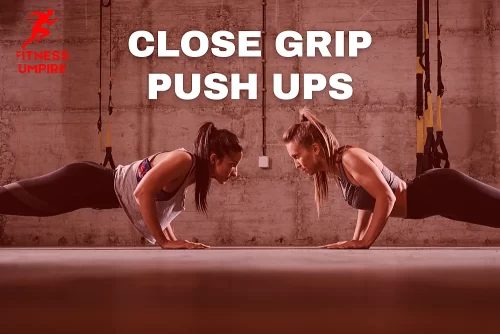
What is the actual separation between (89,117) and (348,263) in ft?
11.8

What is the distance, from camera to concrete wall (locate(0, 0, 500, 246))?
5281 mm

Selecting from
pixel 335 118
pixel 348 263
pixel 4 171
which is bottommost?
pixel 348 263

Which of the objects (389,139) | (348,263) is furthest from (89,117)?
(348,263)

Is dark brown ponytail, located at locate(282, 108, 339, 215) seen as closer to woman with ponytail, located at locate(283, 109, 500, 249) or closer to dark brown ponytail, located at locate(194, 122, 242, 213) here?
woman with ponytail, located at locate(283, 109, 500, 249)

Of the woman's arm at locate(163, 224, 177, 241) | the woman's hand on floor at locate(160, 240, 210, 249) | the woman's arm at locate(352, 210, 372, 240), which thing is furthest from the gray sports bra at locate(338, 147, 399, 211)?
the woman's arm at locate(163, 224, 177, 241)

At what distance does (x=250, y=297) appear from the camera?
152cm

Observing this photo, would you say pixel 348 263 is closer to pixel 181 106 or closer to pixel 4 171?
pixel 181 106

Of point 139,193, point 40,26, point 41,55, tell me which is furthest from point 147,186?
point 40,26

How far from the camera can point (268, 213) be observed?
529cm

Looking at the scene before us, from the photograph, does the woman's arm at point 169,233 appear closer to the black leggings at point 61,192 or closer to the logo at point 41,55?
the black leggings at point 61,192

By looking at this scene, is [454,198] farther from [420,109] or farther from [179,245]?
[179,245]

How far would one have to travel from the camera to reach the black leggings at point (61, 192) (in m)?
3.80

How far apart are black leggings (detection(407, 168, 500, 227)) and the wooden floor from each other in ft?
3.68

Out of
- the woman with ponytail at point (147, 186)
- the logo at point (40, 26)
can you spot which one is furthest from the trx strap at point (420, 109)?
the logo at point (40, 26)
